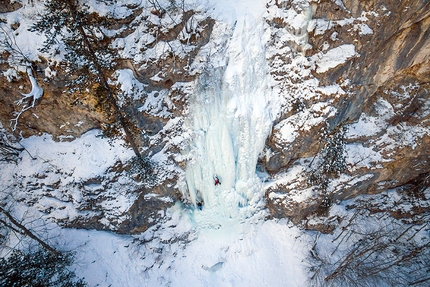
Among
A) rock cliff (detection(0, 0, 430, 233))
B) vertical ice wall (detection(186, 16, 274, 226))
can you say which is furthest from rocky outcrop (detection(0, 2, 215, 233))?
vertical ice wall (detection(186, 16, 274, 226))

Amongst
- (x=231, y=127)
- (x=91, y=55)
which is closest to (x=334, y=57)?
(x=231, y=127)

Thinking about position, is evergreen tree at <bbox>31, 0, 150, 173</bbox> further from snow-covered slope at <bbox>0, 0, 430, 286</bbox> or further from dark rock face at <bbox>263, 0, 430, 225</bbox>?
dark rock face at <bbox>263, 0, 430, 225</bbox>

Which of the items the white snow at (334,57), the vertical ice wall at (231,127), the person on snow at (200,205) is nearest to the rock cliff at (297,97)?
the white snow at (334,57)

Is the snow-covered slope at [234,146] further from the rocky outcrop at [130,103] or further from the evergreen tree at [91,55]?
the evergreen tree at [91,55]

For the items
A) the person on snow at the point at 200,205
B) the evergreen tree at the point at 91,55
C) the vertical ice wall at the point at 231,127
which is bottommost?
the person on snow at the point at 200,205

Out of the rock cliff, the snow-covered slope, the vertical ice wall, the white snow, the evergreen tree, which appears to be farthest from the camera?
the vertical ice wall

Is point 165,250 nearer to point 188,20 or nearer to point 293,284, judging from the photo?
point 293,284

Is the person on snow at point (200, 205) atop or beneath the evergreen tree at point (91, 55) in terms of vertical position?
beneath

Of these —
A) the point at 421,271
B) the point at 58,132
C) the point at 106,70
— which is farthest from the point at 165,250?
the point at 421,271

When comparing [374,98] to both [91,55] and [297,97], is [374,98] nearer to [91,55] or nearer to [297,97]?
[297,97]
